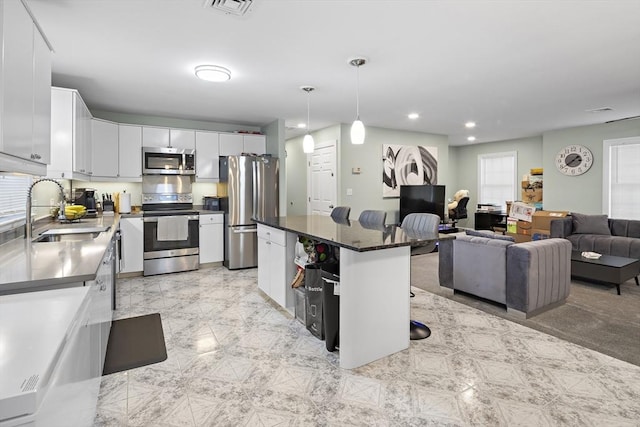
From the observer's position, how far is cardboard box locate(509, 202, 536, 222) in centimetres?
632

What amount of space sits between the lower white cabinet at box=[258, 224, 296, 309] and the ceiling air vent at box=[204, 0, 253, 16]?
1786 mm

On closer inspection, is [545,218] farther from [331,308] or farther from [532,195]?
[331,308]

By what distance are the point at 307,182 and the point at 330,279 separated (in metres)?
4.77

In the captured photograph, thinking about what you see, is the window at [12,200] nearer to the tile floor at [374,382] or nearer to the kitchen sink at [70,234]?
the kitchen sink at [70,234]

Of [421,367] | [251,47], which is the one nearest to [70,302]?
[421,367]

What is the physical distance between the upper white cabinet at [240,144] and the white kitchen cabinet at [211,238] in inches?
43.2

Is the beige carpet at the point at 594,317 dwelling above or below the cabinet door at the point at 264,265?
below

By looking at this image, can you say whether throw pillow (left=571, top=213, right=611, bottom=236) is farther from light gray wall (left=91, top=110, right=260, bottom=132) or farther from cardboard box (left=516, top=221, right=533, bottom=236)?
light gray wall (left=91, top=110, right=260, bottom=132)

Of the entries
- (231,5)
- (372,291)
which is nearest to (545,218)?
(372,291)

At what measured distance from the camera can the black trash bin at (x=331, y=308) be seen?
247 cm

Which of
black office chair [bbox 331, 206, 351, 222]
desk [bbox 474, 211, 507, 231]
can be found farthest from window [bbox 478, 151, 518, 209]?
black office chair [bbox 331, 206, 351, 222]

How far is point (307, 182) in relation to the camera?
7.13m

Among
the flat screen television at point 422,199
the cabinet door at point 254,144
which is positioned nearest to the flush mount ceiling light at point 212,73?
the cabinet door at point 254,144

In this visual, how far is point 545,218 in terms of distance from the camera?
5.89 meters
